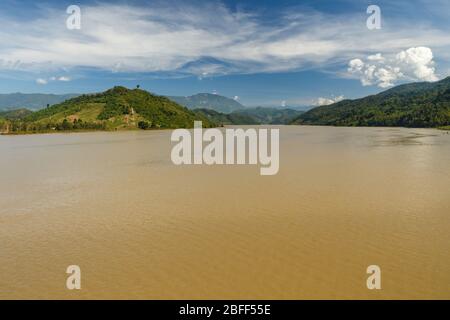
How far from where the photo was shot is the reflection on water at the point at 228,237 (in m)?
9.81

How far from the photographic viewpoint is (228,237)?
13867 millimetres

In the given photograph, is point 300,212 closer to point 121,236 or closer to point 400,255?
point 400,255

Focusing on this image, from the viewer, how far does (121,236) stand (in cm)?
1412

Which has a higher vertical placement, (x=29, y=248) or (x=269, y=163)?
(x=269, y=163)

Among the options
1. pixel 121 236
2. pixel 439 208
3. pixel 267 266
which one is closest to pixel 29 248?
pixel 121 236

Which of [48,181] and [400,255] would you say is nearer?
[400,255]

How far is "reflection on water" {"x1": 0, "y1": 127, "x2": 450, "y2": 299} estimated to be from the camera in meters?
9.81

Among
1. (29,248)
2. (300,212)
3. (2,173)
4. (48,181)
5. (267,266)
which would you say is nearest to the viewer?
(267,266)

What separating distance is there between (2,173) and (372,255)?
114ft

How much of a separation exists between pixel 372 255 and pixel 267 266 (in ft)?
12.7

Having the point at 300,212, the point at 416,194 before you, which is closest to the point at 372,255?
the point at 300,212

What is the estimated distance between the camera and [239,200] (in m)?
20.2

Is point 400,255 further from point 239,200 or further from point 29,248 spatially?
point 29,248

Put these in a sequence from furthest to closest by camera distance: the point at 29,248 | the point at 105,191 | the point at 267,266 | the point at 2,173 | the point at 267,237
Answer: the point at 2,173 < the point at 105,191 < the point at 267,237 < the point at 29,248 < the point at 267,266
